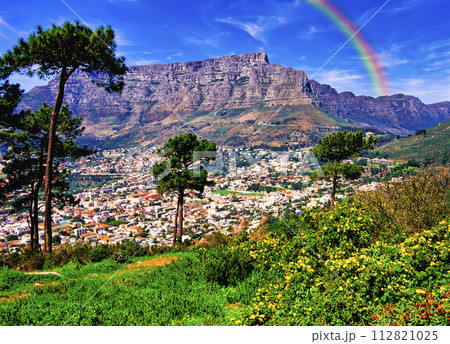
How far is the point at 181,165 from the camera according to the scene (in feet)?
A: 48.7

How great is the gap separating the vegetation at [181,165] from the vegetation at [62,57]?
16.9ft

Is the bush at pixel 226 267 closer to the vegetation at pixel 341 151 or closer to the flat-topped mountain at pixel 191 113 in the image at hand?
the flat-topped mountain at pixel 191 113

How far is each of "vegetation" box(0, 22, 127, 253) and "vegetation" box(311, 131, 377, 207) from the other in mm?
13915

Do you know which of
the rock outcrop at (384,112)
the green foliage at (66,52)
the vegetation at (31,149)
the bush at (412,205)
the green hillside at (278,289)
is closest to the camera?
the green hillside at (278,289)

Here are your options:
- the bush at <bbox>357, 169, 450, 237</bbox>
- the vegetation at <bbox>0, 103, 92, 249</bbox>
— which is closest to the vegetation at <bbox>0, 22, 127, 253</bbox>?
the vegetation at <bbox>0, 103, 92, 249</bbox>

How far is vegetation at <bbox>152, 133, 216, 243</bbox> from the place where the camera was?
14.4 metres

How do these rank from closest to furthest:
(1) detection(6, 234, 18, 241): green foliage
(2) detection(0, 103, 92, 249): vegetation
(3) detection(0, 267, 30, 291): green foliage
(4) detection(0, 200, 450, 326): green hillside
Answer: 1. (4) detection(0, 200, 450, 326): green hillside
2. (3) detection(0, 267, 30, 291): green foliage
3. (2) detection(0, 103, 92, 249): vegetation
4. (1) detection(6, 234, 18, 241): green foliage

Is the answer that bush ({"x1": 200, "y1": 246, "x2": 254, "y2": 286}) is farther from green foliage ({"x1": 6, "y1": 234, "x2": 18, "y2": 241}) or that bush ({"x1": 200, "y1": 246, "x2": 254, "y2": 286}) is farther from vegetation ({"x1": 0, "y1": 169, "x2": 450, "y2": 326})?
green foliage ({"x1": 6, "y1": 234, "x2": 18, "y2": 241})

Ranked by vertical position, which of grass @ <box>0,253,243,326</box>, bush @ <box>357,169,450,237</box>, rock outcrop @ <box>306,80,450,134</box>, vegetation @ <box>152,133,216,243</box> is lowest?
grass @ <box>0,253,243,326</box>

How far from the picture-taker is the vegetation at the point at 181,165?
1444 cm

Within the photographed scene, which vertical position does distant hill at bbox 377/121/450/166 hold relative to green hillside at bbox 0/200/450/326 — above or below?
above

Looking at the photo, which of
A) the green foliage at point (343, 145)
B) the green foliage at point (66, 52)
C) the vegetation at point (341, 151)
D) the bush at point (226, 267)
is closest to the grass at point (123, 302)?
the bush at point (226, 267)

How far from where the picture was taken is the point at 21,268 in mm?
8023
